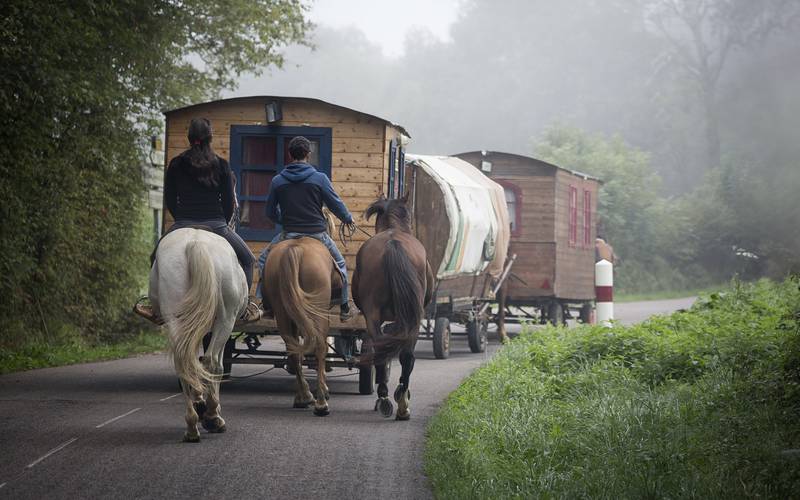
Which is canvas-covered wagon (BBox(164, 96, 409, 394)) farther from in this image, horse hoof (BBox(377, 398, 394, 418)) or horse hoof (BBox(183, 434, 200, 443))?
horse hoof (BBox(183, 434, 200, 443))

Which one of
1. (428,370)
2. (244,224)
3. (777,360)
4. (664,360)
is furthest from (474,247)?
(777,360)

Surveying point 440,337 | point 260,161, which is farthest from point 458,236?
point 260,161

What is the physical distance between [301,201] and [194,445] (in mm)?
3051

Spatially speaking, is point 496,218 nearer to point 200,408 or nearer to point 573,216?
point 573,216

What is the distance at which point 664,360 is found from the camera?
11.4m

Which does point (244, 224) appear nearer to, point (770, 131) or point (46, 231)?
point (46, 231)

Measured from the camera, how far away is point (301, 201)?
35.2ft

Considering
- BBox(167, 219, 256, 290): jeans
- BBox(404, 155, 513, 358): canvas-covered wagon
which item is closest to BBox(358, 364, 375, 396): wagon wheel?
BBox(167, 219, 256, 290): jeans

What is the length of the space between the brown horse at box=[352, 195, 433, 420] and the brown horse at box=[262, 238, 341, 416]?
0.39 m

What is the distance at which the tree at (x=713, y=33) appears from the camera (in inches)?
957

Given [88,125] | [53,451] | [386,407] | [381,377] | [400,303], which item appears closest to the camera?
[53,451]

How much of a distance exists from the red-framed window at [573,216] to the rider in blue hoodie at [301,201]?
13296 millimetres

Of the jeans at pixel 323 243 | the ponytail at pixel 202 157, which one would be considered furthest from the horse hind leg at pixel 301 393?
the ponytail at pixel 202 157

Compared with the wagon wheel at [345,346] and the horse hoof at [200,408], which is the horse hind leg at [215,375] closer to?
the horse hoof at [200,408]
